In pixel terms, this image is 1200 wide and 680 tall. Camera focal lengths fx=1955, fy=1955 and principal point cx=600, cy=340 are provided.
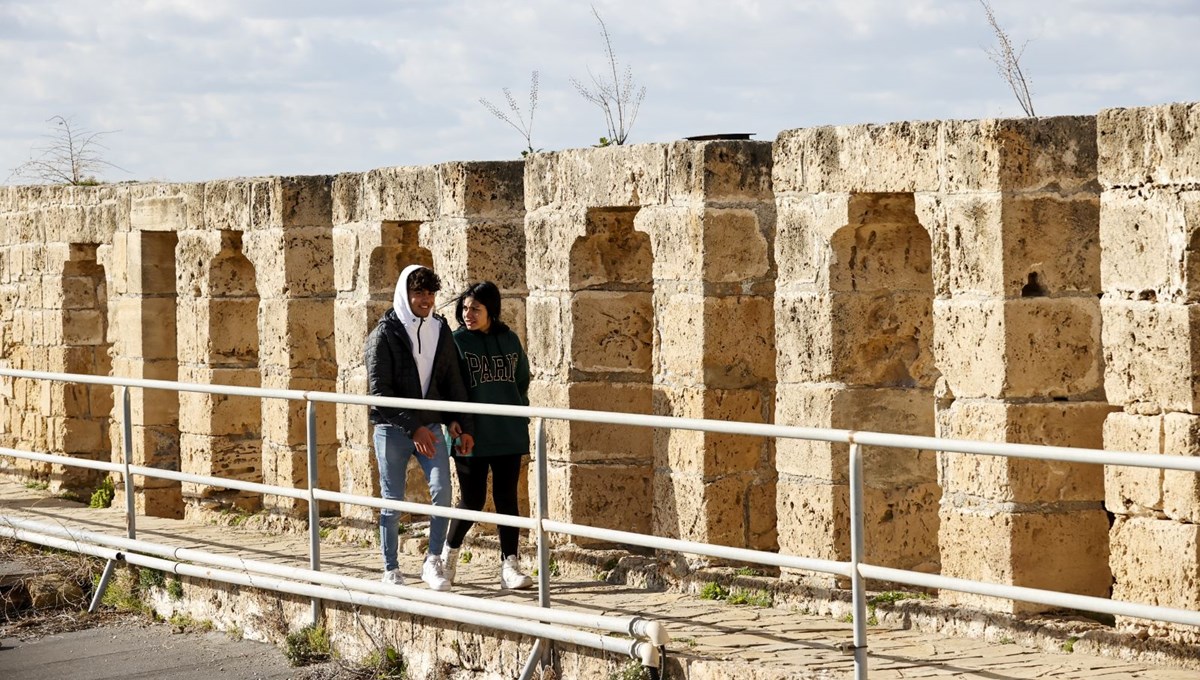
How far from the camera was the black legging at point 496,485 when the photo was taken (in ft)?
31.3

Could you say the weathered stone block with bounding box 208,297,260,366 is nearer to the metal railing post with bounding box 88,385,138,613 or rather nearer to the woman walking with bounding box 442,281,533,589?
the metal railing post with bounding box 88,385,138,613

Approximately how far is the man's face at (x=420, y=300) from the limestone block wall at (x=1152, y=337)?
10.7 ft

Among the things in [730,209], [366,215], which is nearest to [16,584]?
[366,215]

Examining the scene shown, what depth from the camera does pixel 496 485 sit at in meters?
9.56

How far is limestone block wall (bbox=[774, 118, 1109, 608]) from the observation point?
809cm

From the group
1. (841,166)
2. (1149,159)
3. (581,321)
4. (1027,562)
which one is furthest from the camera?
(581,321)

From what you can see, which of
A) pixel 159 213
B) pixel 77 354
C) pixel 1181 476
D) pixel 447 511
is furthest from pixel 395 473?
pixel 77 354

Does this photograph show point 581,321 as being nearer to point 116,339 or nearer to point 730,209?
point 730,209

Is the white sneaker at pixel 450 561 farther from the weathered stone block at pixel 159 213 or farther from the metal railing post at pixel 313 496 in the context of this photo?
the weathered stone block at pixel 159 213

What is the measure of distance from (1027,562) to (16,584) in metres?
6.16

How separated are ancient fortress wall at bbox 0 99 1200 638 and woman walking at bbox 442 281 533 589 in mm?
733

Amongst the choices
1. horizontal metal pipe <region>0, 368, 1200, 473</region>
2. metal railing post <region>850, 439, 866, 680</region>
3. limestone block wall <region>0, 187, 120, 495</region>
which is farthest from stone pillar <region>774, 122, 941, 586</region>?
limestone block wall <region>0, 187, 120, 495</region>

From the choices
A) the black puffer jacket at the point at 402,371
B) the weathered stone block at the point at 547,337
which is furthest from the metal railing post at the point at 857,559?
the weathered stone block at the point at 547,337

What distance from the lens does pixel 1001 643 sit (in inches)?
314
